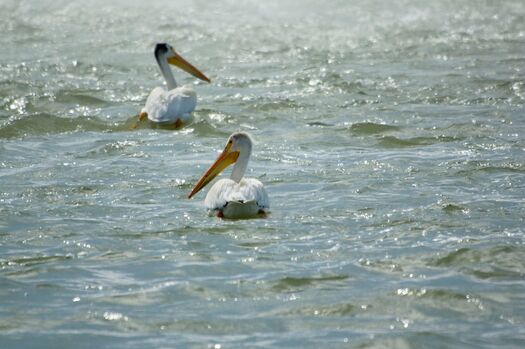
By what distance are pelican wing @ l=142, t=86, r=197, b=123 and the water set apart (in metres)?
0.17

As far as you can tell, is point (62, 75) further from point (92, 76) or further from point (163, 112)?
point (163, 112)

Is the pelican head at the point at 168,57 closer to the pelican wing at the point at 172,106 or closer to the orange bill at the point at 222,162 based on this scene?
the pelican wing at the point at 172,106

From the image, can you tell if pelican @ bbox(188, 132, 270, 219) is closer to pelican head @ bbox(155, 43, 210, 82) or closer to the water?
the water

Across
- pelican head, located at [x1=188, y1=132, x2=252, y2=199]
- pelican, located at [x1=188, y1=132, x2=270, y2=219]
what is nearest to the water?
pelican, located at [x1=188, y1=132, x2=270, y2=219]

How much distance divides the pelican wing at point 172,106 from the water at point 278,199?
166mm

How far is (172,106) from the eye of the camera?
11805 mm

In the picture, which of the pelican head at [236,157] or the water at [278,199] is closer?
the water at [278,199]

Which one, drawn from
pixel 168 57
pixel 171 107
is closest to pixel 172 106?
pixel 171 107

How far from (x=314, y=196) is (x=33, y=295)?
293 centimetres

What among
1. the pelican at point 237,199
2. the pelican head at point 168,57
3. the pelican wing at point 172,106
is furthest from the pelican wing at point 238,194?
the pelican head at point 168,57

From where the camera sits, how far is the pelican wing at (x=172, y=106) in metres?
11.8

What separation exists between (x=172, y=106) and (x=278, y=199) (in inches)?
139

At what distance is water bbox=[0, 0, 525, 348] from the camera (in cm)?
588

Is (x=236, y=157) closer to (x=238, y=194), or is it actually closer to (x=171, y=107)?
(x=238, y=194)
